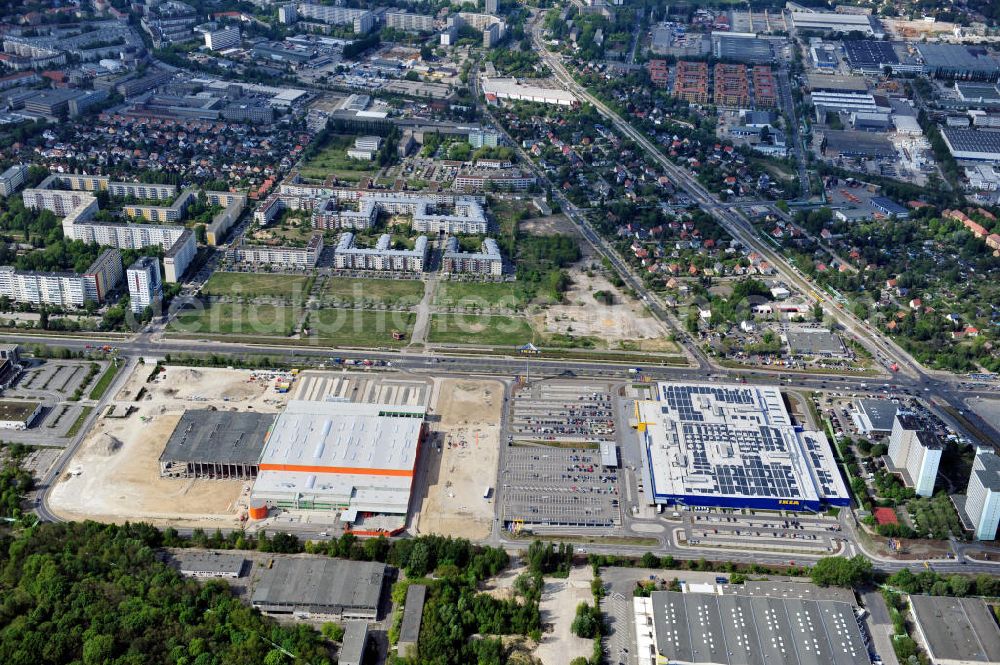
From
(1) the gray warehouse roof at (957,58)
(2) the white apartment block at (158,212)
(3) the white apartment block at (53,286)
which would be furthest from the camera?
(1) the gray warehouse roof at (957,58)

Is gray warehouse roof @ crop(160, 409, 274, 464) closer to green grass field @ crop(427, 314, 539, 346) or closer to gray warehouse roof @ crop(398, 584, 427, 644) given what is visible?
gray warehouse roof @ crop(398, 584, 427, 644)

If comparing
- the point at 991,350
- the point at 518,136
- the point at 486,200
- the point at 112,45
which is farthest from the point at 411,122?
the point at 991,350

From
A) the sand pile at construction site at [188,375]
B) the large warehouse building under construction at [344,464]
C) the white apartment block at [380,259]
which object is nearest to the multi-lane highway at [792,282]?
the white apartment block at [380,259]

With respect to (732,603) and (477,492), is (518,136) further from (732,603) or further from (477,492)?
(732,603)

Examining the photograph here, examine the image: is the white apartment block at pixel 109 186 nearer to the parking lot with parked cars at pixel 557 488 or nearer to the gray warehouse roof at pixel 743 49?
the parking lot with parked cars at pixel 557 488

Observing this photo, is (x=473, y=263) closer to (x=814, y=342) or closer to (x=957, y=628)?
(x=814, y=342)

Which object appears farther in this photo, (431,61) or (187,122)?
(431,61)

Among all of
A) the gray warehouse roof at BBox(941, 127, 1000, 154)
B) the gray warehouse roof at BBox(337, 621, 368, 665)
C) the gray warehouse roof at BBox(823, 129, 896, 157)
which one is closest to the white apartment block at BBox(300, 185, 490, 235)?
the gray warehouse roof at BBox(823, 129, 896, 157)
